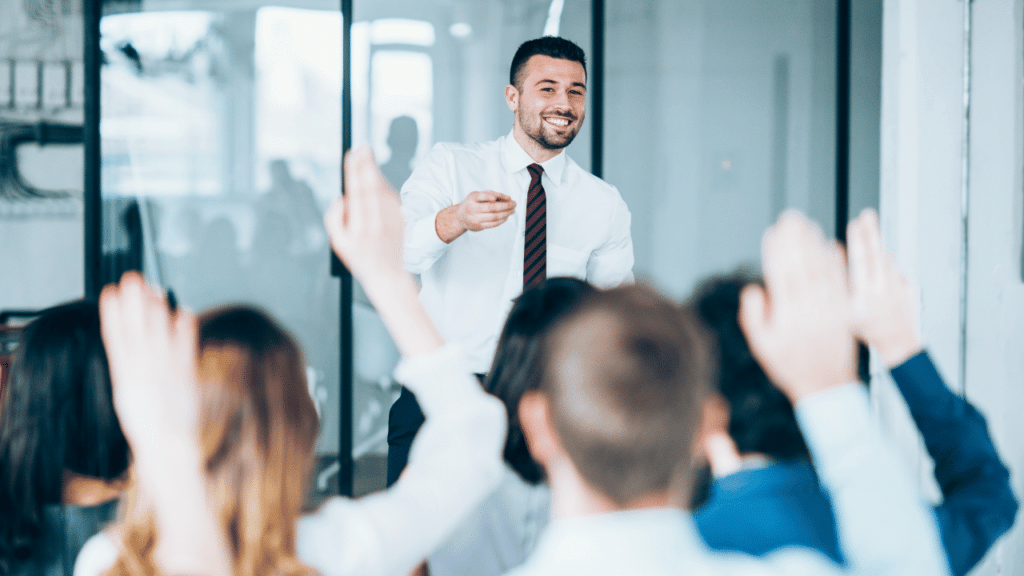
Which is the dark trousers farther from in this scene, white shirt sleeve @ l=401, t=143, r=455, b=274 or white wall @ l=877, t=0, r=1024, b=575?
white wall @ l=877, t=0, r=1024, b=575

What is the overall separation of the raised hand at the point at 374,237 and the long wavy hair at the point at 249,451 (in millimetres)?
160

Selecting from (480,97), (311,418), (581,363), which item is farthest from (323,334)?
(581,363)

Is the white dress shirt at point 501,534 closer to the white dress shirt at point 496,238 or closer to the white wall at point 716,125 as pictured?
the white dress shirt at point 496,238

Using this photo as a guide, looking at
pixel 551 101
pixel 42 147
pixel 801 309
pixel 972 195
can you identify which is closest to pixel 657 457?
pixel 801 309

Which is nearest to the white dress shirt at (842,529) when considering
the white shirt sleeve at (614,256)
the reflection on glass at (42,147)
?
the white shirt sleeve at (614,256)

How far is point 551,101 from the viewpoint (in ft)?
8.20

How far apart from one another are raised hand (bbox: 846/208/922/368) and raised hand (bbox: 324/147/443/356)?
51 centimetres

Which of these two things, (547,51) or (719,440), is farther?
(547,51)

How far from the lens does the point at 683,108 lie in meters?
3.62

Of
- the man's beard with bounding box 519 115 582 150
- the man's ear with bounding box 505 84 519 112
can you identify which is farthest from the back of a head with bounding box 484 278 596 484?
the man's ear with bounding box 505 84 519 112

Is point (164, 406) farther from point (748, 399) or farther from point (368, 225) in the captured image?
point (748, 399)

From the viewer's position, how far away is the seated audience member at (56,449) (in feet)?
4.14

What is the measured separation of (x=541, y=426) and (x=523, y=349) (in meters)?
0.29

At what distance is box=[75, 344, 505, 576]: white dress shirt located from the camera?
890mm
